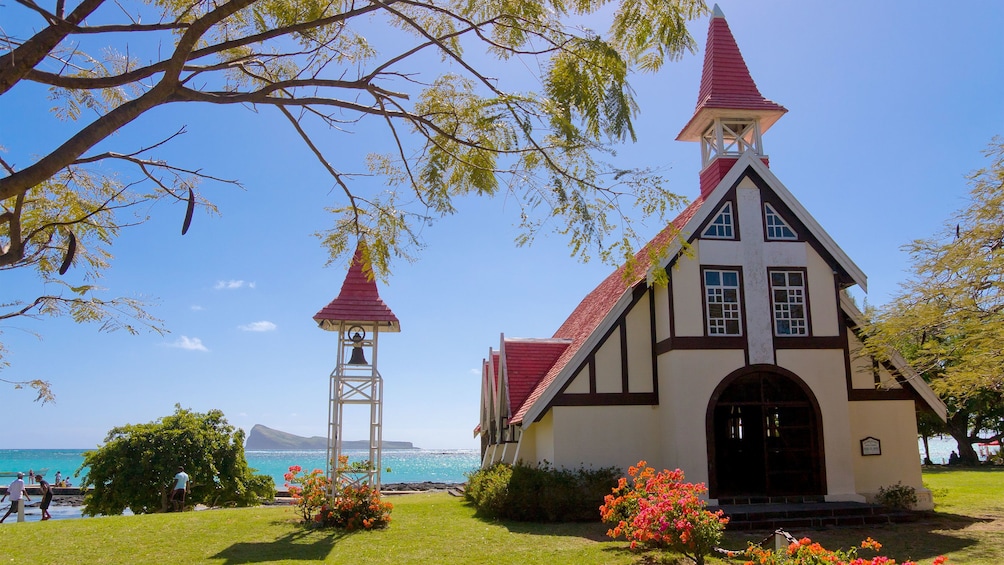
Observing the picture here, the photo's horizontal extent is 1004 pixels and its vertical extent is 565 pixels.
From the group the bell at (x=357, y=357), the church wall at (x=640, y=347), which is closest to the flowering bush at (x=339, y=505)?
the bell at (x=357, y=357)

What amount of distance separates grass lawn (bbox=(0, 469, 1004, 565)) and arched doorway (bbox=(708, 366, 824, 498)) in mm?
2382

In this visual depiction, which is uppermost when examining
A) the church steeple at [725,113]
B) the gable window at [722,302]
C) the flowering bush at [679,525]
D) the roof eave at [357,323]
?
the church steeple at [725,113]

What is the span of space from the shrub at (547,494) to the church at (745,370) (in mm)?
663

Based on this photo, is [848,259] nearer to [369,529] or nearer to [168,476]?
[369,529]

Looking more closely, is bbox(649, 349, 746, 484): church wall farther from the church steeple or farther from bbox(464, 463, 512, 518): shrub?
the church steeple

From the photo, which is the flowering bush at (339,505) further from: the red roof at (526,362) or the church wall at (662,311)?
the church wall at (662,311)

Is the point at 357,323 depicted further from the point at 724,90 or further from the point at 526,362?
the point at 724,90

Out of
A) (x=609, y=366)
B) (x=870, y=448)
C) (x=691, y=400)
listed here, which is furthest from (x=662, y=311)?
(x=870, y=448)

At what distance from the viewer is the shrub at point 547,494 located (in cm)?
1494

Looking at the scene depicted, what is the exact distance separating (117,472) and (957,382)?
70.5ft

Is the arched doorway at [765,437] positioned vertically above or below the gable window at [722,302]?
below

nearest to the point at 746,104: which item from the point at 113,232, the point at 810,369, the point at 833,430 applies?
the point at 810,369

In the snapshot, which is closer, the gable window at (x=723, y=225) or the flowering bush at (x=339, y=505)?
the flowering bush at (x=339, y=505)

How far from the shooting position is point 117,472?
20.9m
